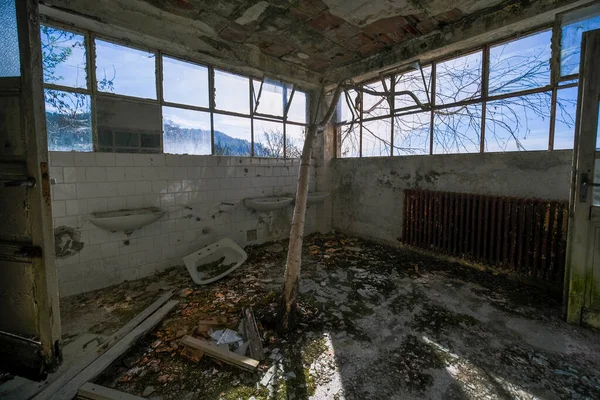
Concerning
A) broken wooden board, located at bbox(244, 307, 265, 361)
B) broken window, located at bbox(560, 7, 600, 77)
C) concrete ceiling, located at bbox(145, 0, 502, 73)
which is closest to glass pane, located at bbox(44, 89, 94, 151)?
concrete ceiling, located at bbox(145, 0, 502, 73)

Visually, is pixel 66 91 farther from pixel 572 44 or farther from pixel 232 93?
pixel 572 44

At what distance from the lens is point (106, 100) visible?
2785 mm

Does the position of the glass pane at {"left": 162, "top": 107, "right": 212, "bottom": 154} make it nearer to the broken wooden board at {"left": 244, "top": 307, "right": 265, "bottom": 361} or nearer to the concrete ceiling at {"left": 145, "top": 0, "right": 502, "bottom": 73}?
the concrete ceiling at {"left": 145, "top": 0, "right": 502, "bottom": 73}

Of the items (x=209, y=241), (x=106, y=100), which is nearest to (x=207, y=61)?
(x=106, y=100)

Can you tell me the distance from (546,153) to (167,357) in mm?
3741

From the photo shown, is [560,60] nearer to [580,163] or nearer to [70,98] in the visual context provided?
[580,163]

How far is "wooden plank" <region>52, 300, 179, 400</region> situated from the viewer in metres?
1.46

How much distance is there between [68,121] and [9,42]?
66.3 inches

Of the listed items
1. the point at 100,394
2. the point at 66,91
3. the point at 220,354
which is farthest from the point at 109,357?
the point at 66,91

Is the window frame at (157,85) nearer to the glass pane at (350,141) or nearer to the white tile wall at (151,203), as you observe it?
the white tile wall at (151,203)

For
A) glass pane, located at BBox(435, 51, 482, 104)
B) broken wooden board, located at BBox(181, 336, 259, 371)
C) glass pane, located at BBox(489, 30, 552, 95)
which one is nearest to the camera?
broken wooden board, located at BBox(181, 336, 259, 371)

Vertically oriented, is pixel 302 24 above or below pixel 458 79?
above

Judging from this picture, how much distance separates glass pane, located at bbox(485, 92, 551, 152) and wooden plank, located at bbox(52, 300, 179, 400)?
3806mm

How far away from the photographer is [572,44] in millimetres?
2506
